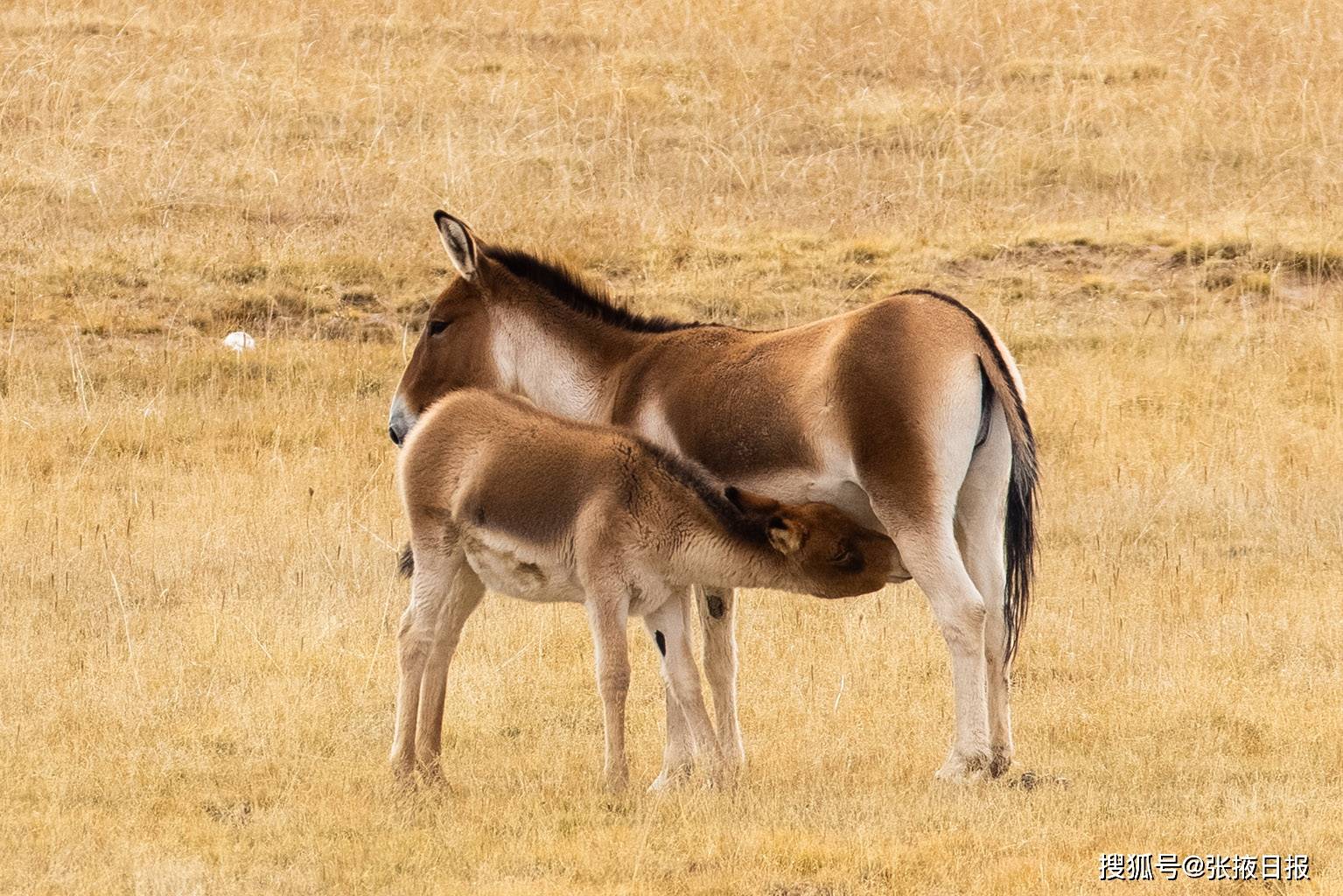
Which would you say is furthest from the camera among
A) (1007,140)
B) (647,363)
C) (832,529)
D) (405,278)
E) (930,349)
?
(1007,140)

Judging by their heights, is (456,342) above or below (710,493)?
above

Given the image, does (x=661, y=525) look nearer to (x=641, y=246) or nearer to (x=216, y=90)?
(x=641, y=246)

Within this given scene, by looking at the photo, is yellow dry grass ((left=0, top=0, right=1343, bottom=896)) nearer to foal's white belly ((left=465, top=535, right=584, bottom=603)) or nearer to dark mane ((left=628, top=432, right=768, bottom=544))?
foal's white belly ((left=465, top=535, right=584, bottom=603))

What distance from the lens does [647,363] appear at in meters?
7.51

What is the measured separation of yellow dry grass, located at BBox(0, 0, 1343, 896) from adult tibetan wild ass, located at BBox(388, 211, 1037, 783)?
57 cm

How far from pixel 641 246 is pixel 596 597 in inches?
480

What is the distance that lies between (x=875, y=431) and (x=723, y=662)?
4.36 feet

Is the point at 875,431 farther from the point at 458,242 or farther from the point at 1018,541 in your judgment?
the point at 458,242

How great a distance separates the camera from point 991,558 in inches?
→ 282

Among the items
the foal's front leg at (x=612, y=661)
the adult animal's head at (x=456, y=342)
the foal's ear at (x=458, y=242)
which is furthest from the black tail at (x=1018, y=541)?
the foal's ear at (x=458, y=242)

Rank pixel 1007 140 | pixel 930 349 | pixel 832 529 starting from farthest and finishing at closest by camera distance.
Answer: pixel 1007 140 < pixel 930 349 < pixel 832 529

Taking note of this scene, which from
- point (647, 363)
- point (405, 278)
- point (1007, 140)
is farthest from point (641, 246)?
point (647, 363)

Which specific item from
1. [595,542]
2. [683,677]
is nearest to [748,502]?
[595,542]

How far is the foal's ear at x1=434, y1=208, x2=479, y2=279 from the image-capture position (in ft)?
25.9
